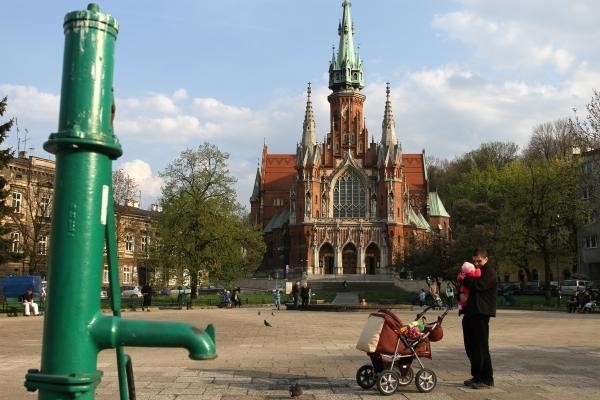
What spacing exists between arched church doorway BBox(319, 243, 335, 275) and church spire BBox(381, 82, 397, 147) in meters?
14.7

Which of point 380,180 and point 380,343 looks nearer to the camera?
point 380,343

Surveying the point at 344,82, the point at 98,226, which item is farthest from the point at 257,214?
the point at 98,226

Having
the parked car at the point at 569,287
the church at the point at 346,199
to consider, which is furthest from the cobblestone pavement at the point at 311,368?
the church at the point at 346,199

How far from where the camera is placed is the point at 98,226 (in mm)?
2090

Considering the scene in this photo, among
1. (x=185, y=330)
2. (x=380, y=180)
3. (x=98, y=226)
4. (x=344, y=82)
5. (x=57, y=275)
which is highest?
(x=344, y=82)

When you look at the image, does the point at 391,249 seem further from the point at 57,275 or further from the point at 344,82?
the point at 57,275

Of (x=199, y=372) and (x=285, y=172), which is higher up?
(x=285, y=172)

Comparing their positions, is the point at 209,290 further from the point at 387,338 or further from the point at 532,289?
the point at 387,338

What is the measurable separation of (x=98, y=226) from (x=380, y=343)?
6228 mm

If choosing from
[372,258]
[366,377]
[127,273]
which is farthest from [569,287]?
[366,377]

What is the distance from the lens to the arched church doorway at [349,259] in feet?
238

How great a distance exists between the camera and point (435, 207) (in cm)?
8944

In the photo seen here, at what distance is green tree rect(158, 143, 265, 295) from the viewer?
40.8 m

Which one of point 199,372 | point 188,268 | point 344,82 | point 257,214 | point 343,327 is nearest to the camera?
point 199,372
